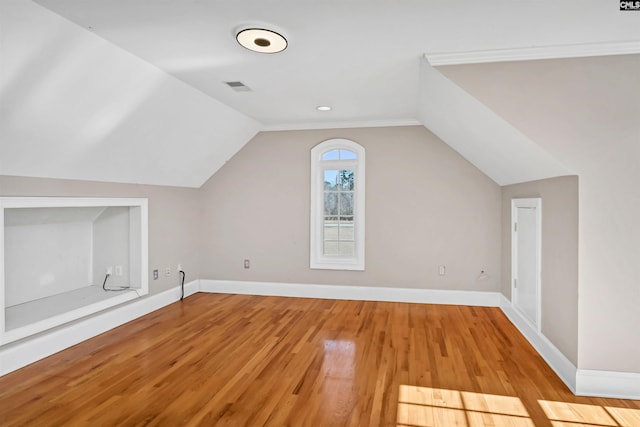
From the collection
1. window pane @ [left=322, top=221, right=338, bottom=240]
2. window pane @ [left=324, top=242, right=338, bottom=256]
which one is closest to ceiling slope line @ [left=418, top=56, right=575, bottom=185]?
window pane @ [left=322, top=221, right=338, bottom=240]

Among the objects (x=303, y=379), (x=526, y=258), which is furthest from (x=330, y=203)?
(x=303, y=379)

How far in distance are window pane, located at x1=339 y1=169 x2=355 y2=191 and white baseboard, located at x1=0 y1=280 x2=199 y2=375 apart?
2.73 m

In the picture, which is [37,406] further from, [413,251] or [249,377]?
[413,251]

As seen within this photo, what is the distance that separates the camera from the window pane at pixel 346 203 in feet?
17.1

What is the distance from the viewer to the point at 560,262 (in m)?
2.85

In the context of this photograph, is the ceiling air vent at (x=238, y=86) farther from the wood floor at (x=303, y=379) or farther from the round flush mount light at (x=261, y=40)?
the wood floor at (x=303, y=379)

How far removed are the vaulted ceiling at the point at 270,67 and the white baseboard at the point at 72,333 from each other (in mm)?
1369

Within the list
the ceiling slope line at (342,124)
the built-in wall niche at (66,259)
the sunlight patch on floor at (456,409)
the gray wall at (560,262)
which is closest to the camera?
the sunlight patch on floor at (456,409)

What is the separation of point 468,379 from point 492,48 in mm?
2394

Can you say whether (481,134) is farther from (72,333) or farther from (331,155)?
(72,333)

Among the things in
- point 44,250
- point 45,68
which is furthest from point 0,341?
point 45,68

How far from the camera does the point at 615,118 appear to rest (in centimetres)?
253

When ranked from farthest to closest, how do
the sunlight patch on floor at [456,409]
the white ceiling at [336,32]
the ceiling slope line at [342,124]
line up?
the ceiling slope line at [342,124] < the sunlight patch on floor at [456,409] < the white ceiling at [336,32]

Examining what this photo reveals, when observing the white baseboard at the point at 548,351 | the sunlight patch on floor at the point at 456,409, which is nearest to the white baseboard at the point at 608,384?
the white baseboard at the point at 548,351
